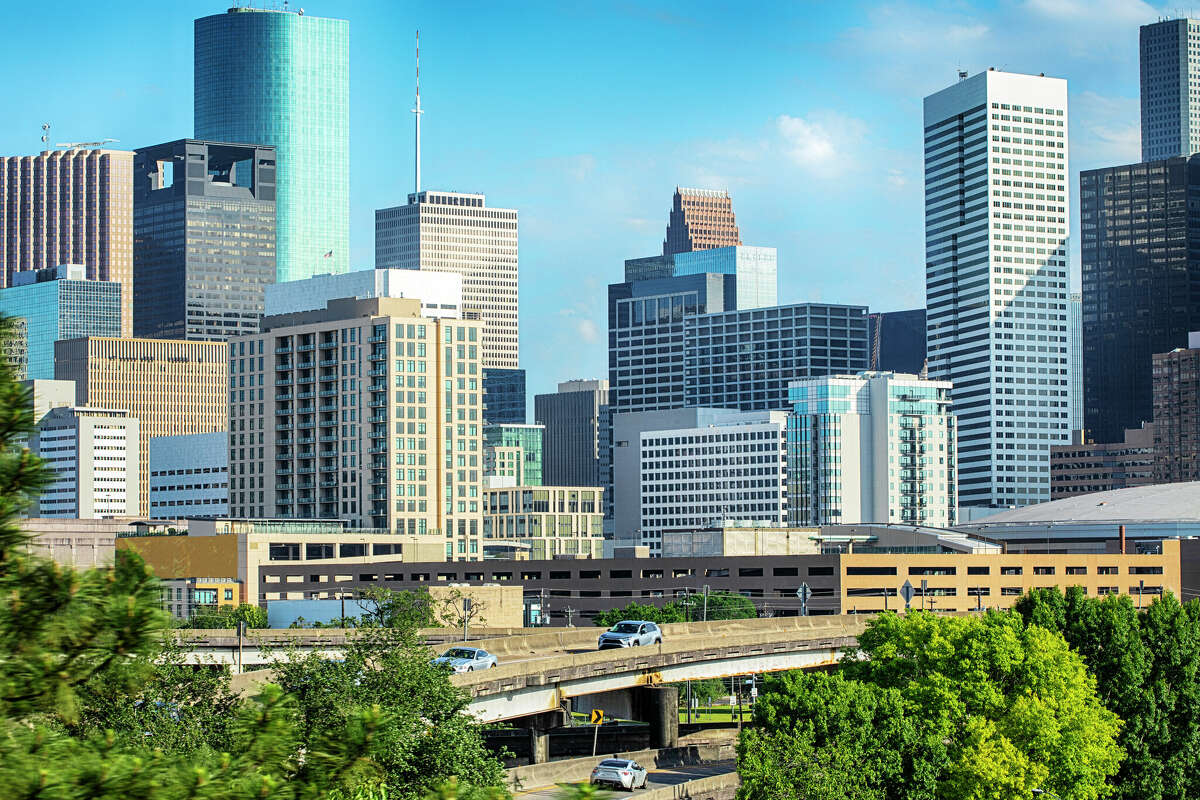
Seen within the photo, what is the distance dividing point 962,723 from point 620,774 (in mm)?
19703

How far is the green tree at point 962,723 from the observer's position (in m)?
90.6

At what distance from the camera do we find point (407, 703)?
235 ft

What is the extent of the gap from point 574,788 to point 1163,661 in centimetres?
9490

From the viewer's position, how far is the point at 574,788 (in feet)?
71.5

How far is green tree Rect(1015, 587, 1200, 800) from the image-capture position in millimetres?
104562

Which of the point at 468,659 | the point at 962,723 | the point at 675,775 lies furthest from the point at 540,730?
the point at 962,723

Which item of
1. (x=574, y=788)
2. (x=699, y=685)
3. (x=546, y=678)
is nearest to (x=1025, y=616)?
(x=546, y=678)

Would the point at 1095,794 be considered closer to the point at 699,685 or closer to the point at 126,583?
the point at 699,685

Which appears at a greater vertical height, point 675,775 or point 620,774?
point 620,774

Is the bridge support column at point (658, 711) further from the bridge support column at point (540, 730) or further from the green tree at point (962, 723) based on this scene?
the green tree at point (962, 723)

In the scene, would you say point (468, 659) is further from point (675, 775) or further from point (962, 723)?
point (962, 723)

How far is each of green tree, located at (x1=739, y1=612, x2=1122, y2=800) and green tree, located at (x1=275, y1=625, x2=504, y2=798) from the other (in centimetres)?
1818

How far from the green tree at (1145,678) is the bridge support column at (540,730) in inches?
1179

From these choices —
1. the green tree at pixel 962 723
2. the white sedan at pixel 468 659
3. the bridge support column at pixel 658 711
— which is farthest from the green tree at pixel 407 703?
the bridge support column at pixel 658 711
